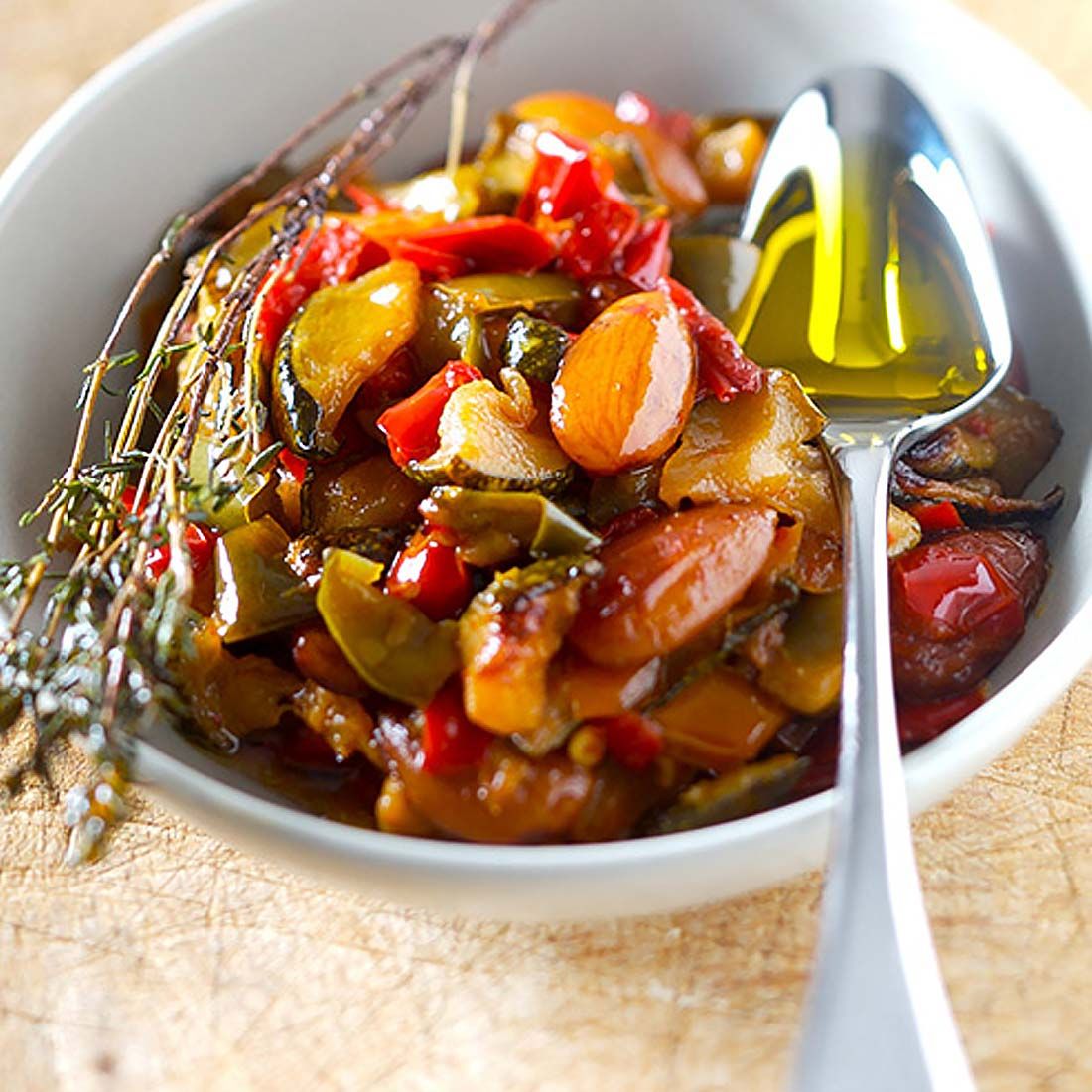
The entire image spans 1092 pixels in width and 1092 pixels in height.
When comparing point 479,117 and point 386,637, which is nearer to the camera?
point 386,637

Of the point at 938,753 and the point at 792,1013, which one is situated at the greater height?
the point at 938,753

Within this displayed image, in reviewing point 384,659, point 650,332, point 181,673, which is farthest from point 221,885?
point 650,332

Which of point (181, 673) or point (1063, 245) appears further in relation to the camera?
point (1063, 245)

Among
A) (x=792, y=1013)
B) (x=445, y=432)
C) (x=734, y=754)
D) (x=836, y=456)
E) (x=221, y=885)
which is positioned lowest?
(x=792, y=1013)

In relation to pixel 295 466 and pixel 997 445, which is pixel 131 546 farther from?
pixel 997 445

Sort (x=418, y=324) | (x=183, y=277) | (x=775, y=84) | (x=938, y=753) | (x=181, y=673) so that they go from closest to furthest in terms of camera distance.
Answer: (x=938, y=753)
(x=181, y=673)
(x=418, y=324)
(x=183, y=277)
(x=775, y=84)

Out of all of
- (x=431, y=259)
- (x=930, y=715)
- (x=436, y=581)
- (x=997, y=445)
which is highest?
(x=431, y=259)

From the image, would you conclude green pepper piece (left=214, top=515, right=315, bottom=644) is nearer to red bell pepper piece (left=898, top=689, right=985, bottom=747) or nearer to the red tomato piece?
the red tomato piece

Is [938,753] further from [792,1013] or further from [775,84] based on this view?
[775,84]

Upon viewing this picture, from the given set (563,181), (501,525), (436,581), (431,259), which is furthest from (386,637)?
(563,181)
